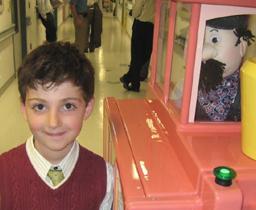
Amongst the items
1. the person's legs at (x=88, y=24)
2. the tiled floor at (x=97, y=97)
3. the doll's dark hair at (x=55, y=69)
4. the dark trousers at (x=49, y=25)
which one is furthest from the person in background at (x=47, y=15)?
the doll's dark hair at (x=55, y=69)

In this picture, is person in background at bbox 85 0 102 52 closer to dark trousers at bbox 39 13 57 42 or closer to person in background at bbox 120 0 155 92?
dark trousers at bbox 39 13 57 42

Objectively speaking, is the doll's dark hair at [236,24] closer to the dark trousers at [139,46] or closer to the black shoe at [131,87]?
the dark trousers at [139,46]

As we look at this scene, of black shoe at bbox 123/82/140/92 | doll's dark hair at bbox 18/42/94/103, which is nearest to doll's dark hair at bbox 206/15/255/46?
doll's dark hair at bbox 18/42/94/103

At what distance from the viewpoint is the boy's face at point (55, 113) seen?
0.79 meters

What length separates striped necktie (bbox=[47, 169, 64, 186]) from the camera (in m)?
0.85

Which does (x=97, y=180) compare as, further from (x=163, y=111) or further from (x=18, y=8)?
(x=18, y=8)

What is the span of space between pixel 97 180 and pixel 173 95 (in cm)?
30

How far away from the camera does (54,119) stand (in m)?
0.77

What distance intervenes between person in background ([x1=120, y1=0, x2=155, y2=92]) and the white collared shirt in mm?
2218

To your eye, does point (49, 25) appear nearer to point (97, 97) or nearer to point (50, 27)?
point (50, 27)

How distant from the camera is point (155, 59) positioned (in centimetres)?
116

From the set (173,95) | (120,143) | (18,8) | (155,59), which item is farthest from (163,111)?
(18,8)

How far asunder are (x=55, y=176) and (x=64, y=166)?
32 mm

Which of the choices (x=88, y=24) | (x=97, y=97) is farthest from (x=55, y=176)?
(x=88, y=24)
